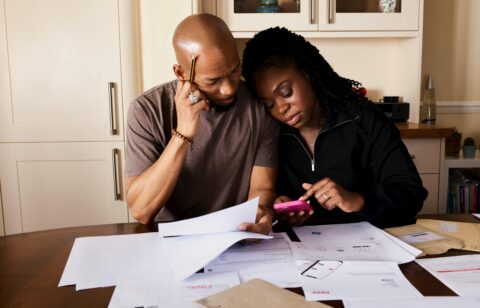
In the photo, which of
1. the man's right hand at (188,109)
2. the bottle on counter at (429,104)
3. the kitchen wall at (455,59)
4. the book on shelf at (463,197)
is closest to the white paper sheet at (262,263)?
the man's right hand at (188,109)

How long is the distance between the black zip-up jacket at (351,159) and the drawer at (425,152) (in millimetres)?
1152

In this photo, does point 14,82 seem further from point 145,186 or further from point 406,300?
point 406,300

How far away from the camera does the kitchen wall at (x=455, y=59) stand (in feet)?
9.63

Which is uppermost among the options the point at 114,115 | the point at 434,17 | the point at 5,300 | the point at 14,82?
the point at 434,17

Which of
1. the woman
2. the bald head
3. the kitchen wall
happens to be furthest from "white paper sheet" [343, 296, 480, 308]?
the kitchen wall

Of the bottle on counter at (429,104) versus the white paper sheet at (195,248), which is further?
the bottle on counter at (429,104)

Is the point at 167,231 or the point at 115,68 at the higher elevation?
the point at 115,68

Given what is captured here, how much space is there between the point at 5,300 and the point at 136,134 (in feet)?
2.03

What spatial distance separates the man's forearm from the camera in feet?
3.98

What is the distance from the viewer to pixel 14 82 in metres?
2.40

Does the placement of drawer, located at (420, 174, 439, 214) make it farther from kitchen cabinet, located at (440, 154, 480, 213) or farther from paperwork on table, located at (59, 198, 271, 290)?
paperwork on table, located at (59, 198, 271, 290)

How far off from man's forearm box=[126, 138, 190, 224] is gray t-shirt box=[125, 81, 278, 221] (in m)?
0.08

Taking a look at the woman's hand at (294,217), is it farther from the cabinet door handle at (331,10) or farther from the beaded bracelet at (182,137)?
the cabinet door handle at (331,10)

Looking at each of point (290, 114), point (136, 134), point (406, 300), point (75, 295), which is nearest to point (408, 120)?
point (290, 114)
